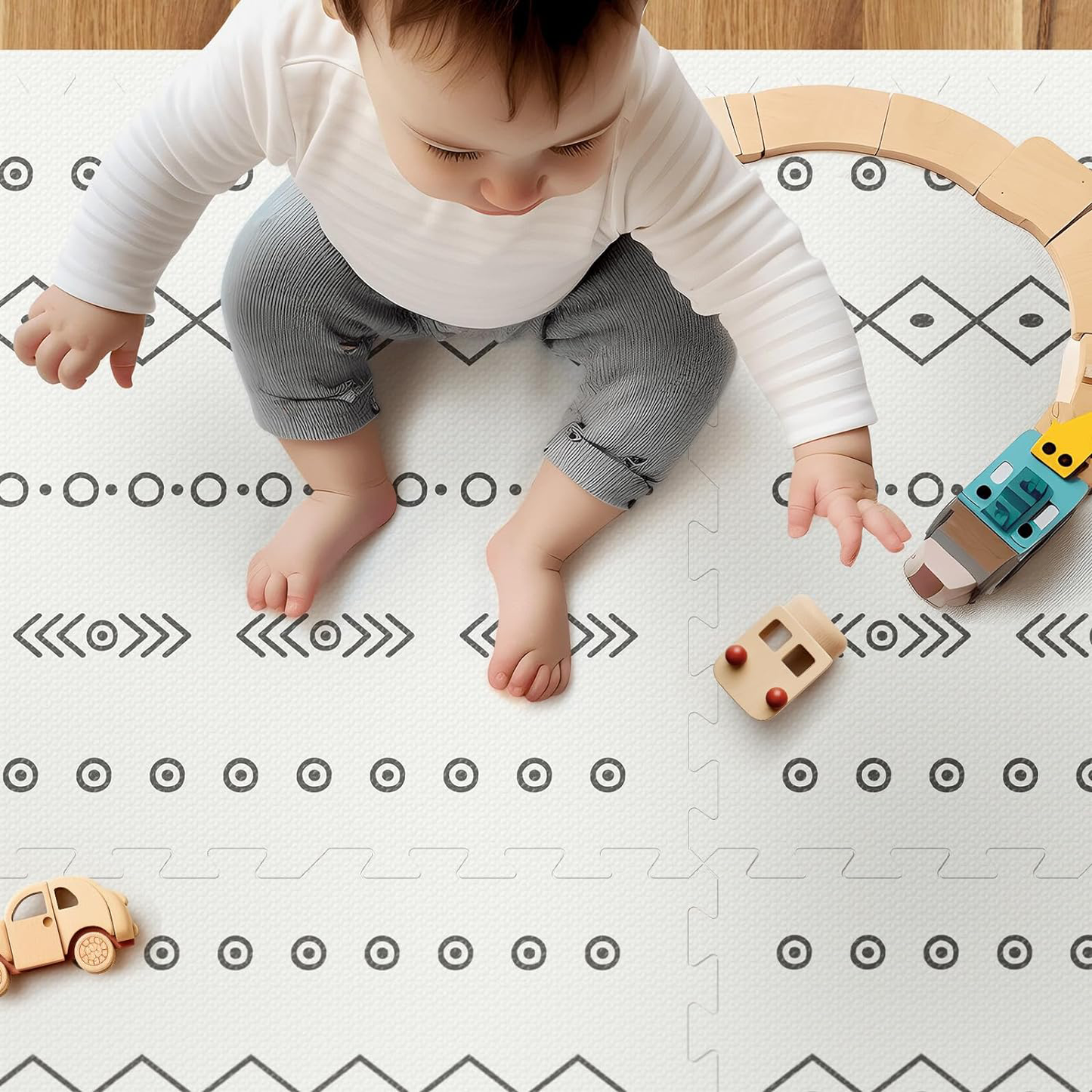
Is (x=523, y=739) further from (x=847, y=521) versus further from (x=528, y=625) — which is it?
(x=847, y=521)

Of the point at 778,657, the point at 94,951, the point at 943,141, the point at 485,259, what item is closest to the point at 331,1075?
the point at 94,951

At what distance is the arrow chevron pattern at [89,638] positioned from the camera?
71 centimetres

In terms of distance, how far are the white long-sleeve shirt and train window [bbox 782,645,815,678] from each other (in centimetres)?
19

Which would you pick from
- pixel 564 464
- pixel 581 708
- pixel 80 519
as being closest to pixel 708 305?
pixel 564 464

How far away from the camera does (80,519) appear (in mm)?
715

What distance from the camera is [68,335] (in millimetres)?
562

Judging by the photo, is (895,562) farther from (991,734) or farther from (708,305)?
(708,305)

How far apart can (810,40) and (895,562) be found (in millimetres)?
374

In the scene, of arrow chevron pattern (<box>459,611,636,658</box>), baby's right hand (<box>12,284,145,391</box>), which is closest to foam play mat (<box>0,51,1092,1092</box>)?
arrow chevron pattern (<box>459,611,636,658</box>)

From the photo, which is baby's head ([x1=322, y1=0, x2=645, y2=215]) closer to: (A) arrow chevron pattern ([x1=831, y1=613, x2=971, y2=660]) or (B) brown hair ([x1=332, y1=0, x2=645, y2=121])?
(B) brown hair ([x1=332, y1=0, x2=645, y2=121])

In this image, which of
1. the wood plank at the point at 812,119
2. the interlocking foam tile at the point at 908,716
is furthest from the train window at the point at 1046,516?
the wood plank at the point at 812,119

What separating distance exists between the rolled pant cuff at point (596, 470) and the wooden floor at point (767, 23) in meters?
0.30

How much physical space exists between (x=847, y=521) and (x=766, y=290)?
118 millimetres

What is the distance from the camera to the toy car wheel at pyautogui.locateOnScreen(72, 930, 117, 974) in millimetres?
662
